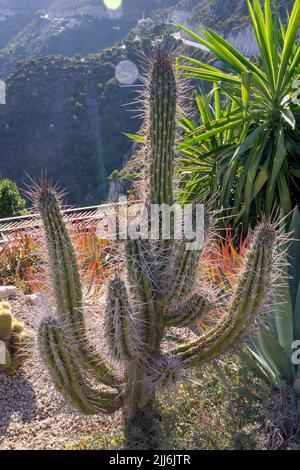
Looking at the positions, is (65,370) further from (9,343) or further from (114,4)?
(114,4)

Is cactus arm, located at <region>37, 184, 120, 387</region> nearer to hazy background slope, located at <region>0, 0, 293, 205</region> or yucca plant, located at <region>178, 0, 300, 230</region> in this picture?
yucca plant, located at <region>178, 0, 300, 230</region>

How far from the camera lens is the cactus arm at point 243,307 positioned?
1827mm

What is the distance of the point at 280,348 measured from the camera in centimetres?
223

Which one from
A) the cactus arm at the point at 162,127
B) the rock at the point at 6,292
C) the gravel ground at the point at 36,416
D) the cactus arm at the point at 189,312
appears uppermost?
the cactus arm at the point at 162,127

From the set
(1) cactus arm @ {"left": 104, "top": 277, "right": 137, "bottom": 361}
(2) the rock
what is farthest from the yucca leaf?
(2) the rock

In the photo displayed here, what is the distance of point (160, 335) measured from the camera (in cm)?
216

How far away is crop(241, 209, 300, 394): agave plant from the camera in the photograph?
87.8 inches

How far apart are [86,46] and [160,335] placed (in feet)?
142

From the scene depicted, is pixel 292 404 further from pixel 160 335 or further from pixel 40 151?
pixel 40 151

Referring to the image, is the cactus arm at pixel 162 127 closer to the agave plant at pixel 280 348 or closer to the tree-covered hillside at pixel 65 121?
the agave plant at pixel 280 348

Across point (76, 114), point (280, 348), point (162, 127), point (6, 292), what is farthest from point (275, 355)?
point (76, 114)

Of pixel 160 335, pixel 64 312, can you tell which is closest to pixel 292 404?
pixel 160 335

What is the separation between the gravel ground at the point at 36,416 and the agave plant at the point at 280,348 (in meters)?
0.77

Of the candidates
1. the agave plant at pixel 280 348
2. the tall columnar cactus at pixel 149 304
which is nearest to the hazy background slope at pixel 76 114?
the agave plant at pixel 280 348
